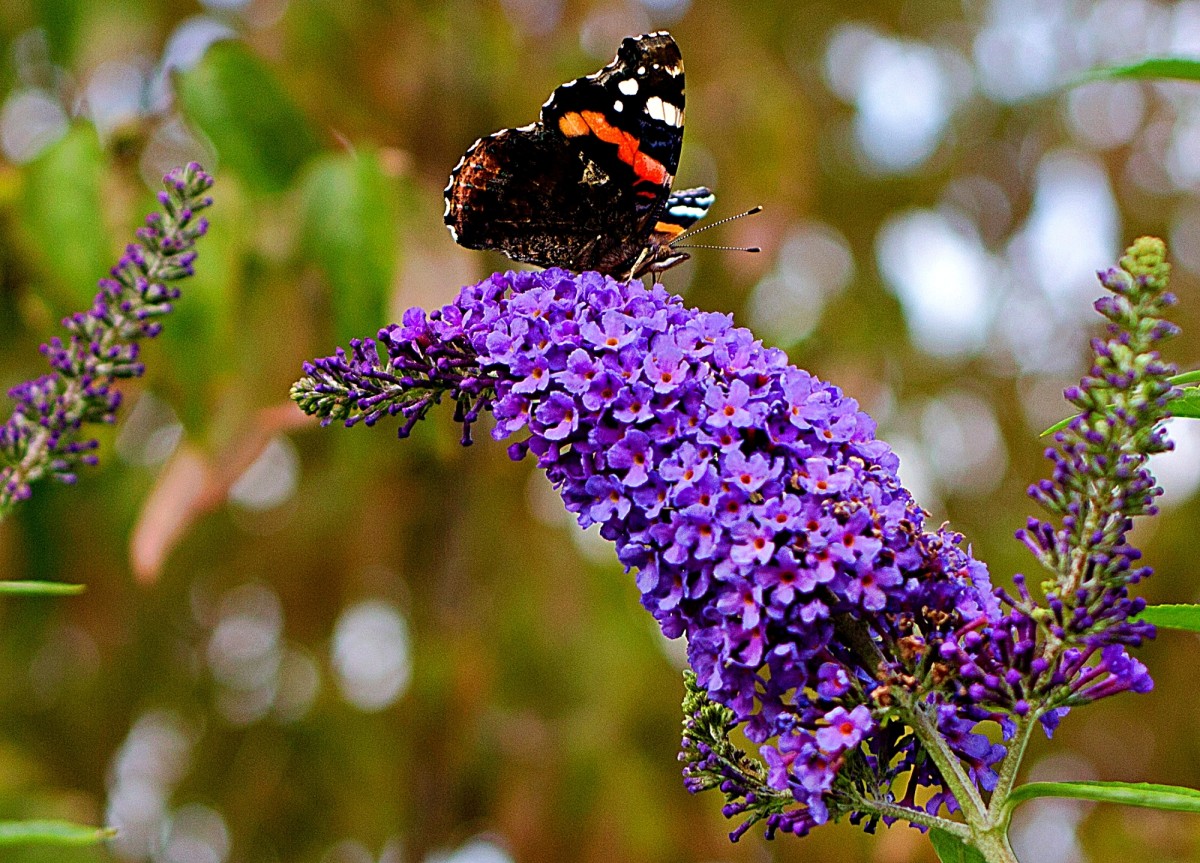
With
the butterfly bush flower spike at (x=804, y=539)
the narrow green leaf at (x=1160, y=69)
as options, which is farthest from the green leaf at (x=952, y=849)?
the narrow green leaf at (x=1160, y=69)

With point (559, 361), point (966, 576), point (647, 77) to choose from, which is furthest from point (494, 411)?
point (647, 77)

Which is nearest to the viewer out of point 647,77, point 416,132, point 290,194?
point 647,77

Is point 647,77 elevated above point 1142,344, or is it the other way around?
point 647,77

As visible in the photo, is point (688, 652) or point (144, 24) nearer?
point (688, 652)

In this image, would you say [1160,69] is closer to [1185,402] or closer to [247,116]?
[1185,402]

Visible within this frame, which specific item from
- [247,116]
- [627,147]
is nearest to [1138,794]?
[627,147]

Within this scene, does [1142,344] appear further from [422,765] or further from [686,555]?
[422,765]
